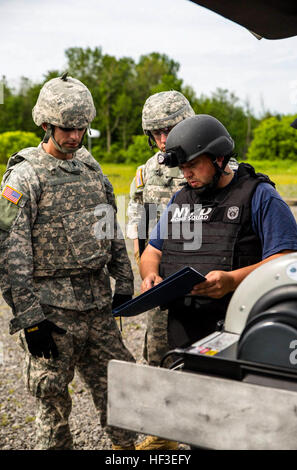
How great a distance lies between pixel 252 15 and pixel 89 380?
2263 mm

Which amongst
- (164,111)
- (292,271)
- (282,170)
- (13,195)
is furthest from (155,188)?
(282,170)

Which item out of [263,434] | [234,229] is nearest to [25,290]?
[234,229]

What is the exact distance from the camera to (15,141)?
8.38 metres

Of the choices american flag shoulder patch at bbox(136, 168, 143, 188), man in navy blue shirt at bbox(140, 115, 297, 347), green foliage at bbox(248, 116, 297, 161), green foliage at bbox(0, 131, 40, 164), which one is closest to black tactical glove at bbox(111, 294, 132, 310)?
man in navy blue shirt at bbox(140, 115, 297, 347)

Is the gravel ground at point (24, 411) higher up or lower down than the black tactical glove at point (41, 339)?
lower down

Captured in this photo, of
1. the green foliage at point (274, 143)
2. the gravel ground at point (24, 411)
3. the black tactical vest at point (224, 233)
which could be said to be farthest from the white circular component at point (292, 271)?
the green foliage at point (274, 143)

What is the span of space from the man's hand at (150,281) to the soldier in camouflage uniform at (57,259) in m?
0.59

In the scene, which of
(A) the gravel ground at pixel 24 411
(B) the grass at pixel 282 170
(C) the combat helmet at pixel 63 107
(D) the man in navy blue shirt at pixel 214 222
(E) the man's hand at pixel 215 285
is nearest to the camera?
(E) the man's hand at pixel 215 285

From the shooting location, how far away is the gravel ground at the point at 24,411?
3.99 metres

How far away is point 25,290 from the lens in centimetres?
291

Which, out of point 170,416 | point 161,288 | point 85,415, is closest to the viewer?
point 170,416

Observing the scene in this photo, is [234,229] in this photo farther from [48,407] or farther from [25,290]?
[48,407]

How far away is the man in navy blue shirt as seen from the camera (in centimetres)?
248

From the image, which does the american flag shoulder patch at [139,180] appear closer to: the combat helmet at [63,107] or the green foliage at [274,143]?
the combat helmet at [63,107]
